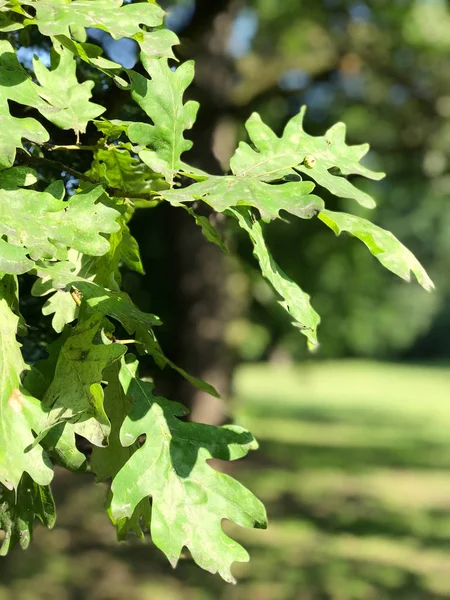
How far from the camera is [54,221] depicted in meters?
1.24

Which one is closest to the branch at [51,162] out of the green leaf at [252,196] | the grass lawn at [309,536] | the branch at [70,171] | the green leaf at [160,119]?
the branch at [70,171]

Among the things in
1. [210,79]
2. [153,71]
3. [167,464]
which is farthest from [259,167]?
[210,79]

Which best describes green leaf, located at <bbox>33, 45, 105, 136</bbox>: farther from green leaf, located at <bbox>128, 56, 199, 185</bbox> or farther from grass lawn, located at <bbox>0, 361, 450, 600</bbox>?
grass lawn, located at <bbox>0, 361, 450, 600</bbox>

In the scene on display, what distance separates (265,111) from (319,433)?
8.42 m

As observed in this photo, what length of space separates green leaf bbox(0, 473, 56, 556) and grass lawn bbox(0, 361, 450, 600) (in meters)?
0.79

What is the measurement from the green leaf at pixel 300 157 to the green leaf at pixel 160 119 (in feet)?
0.31

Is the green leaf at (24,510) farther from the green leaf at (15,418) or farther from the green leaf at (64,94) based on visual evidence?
the green leaf at (64,94)

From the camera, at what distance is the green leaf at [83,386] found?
4.07 ft

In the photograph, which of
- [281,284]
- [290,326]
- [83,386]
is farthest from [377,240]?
[290,326]

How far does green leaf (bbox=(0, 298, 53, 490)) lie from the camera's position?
3.91 ft

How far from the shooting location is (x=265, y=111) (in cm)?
1402

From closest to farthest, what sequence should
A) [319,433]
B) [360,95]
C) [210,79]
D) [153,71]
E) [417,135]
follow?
[153,71] < [210,79] < [417,135] < [360,95] < [319,433]

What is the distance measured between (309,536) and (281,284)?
9416 mm

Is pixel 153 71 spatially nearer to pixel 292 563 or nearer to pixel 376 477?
pixel 292 563
